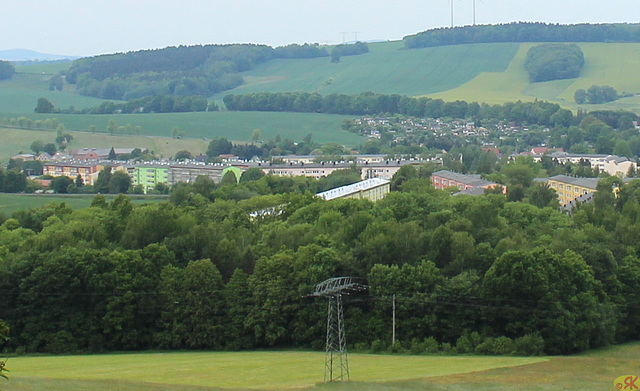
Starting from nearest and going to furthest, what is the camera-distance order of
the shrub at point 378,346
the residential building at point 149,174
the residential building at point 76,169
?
the shrub at point 378,346 < the residential building at point 149,174 < the residential building at point 76,169

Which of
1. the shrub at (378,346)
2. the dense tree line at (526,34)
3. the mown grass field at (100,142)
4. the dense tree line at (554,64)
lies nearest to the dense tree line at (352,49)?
the dense tree line at (526,34)

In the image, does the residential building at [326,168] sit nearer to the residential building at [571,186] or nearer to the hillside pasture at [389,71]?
the residential building at [571,186]

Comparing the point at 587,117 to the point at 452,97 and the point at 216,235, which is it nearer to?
the point at 452,97

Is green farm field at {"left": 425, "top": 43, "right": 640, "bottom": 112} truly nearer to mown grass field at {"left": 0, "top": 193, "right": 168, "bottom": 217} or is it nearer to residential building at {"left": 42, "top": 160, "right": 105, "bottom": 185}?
residential building at {"left": 42, "top": 160, "right": 105, "bottom": 185}

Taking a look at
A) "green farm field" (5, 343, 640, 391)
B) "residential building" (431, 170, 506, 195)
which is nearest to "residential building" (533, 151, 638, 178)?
"residential building" (431, 170, 506, 195)

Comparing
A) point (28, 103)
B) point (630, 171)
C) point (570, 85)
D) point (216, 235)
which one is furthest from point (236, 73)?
point (216, 235)

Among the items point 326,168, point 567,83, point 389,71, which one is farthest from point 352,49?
point 326,168

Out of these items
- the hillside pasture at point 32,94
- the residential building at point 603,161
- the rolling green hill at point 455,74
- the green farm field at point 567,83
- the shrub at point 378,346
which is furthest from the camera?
the hillside pasture at point 32,94
